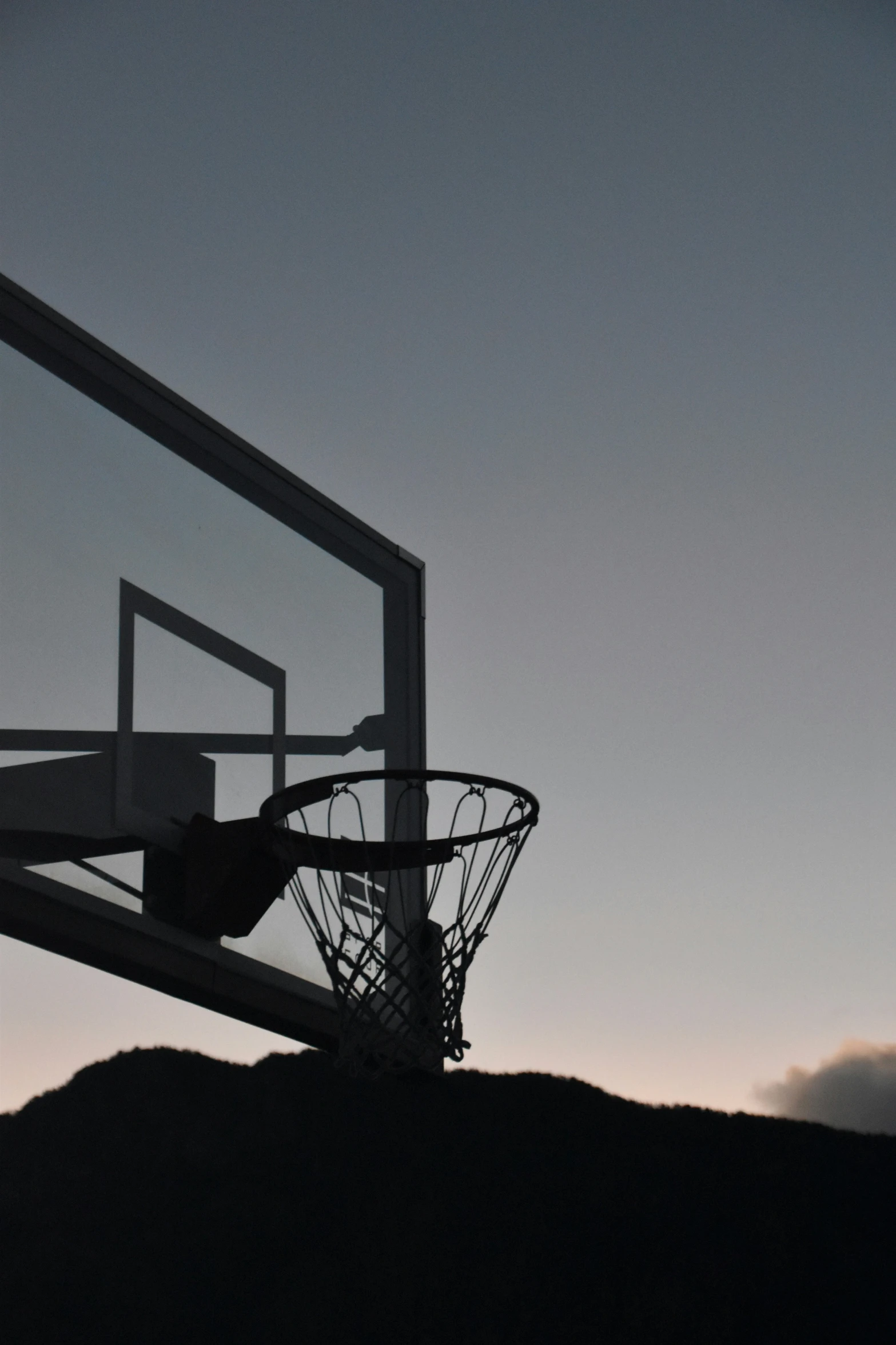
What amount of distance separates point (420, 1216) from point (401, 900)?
20.5 m

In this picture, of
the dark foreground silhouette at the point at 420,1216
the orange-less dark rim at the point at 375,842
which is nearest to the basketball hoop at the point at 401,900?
the orange-less dark rim at the point at 375,842

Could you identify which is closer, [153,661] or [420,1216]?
[153,661]

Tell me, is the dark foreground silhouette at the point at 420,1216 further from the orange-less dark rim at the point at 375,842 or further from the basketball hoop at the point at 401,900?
the orange-less dark rim at the point at 375,842

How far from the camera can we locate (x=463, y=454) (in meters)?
9.07

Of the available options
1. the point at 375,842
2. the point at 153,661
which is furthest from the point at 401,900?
the point at 153,661

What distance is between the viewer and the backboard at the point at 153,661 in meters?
3.24

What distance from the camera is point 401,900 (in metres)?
3.97

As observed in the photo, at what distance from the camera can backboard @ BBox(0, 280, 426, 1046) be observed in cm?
324

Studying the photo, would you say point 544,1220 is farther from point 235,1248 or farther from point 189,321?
point 189,321

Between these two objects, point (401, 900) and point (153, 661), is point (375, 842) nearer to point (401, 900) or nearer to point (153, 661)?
point (401, 900)

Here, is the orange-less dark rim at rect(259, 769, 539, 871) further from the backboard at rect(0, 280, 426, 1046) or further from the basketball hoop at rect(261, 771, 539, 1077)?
the backboard at rect(0, 280, 426, 1046)

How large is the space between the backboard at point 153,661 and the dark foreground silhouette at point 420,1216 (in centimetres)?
1956

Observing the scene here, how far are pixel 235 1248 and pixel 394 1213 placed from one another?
2.60 metres

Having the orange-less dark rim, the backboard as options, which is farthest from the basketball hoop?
the backboard
